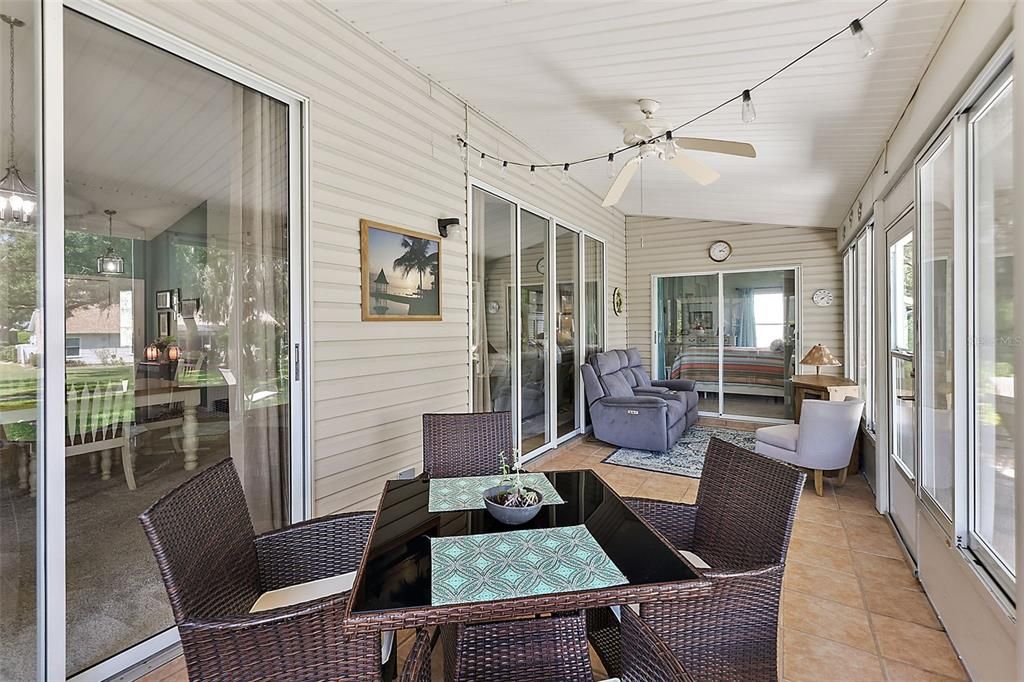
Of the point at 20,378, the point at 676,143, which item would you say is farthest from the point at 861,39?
the point at 20,378

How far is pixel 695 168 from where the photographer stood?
3469 millimetres

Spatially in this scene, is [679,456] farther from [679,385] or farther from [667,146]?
[667,146]

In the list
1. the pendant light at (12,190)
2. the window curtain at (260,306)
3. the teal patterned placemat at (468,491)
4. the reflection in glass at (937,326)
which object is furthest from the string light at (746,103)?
the pendant light at (12,190)

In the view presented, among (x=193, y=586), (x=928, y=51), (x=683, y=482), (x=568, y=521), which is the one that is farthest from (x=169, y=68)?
(x=683, y=482)

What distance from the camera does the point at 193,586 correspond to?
1.37m

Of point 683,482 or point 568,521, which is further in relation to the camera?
point 683,482

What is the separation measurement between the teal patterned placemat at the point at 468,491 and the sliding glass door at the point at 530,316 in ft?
6.43

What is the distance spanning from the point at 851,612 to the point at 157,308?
352cm

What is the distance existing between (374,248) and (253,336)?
90 centimetres

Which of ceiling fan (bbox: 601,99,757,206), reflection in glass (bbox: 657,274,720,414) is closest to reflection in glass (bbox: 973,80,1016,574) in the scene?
ceiling fan (bbox: 601,99,757,206)

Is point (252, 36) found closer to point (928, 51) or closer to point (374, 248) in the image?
point (374, 248)

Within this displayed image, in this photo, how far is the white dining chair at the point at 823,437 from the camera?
12.8 feet

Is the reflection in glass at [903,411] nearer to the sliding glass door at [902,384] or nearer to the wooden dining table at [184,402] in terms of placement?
the sliding glass door at [902,384]

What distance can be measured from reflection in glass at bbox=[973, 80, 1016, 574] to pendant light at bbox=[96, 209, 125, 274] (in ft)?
10.6
